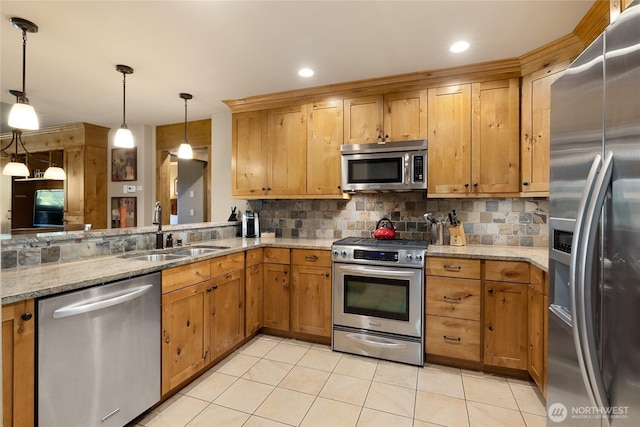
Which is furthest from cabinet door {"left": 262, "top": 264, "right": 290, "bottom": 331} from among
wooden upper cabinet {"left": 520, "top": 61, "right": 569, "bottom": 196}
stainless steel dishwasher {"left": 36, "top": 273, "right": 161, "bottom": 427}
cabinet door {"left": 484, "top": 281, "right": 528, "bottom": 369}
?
wooden upper cabinet {"left": 520, "top": 61, "right": 569, "bottom": 196}

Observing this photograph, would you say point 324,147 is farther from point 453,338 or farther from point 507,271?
point 453,338

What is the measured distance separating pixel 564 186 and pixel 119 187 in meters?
5.52

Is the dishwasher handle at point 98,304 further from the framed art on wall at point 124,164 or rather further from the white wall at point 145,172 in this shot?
the framed art on wall at point 124,164

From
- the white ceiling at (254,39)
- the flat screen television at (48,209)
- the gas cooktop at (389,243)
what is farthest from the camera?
the flat screen television at (48,209)

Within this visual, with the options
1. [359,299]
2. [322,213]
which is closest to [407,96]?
[322,213]

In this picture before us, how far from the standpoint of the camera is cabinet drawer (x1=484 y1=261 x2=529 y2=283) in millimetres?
→ 2326

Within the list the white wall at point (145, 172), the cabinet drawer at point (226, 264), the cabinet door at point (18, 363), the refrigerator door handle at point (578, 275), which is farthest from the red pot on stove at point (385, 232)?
the white wall at point (145, 172)

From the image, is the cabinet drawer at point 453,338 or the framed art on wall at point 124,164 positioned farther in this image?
the framed art on wall at point 124,164

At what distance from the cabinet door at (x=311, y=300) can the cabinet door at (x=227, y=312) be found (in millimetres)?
498

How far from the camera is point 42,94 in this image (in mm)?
3455

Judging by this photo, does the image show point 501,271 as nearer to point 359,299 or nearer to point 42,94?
point 359,299

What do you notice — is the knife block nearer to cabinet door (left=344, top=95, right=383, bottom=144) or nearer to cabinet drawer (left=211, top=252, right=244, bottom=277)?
cabinet door (left=344, top=95, right=383, bottom=144)

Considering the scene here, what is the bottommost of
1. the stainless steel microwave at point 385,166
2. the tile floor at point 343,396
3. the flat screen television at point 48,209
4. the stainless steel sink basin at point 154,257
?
the tile floor at point 343,396

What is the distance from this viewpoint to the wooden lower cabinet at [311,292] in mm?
2918
